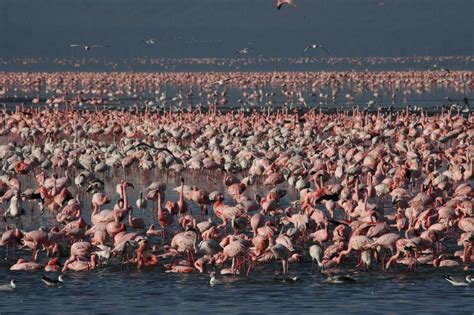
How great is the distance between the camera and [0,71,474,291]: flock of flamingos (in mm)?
17281

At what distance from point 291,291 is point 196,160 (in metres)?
12.0

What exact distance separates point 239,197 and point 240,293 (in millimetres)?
5599

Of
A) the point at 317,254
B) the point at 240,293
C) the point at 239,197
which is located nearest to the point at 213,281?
the point at 240,293

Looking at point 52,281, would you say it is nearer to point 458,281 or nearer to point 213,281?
point 213,281

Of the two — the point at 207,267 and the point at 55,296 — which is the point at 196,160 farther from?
the point at 55,296

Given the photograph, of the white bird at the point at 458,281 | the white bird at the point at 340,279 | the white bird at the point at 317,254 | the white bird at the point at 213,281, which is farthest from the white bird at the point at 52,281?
the white bird at the point at 458,281

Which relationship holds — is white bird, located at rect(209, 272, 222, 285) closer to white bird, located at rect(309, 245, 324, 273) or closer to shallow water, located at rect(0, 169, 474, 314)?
shallow water, located at rect(0, 169, 474, 314)

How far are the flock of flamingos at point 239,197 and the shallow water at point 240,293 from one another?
0.81 ft

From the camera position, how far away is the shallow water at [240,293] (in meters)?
14.8

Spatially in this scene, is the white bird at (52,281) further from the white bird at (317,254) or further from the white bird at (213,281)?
the white bird at (317,254)

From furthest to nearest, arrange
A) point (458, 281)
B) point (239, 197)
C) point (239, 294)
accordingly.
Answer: point (239, 197) → point (458, 281) → point (239, 294)

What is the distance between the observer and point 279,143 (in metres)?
31.3

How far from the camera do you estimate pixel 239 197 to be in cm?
2116

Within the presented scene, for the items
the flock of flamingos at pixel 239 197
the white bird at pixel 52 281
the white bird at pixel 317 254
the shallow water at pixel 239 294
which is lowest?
the shallow water at pixel 239 294
